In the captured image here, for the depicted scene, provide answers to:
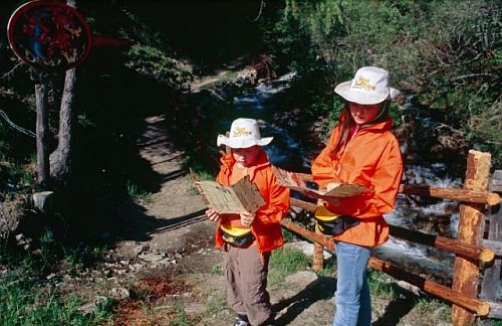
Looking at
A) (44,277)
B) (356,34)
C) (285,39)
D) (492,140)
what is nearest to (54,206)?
(44,277)

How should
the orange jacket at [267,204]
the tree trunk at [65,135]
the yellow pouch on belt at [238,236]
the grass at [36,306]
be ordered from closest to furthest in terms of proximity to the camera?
the orange jacket at [267,204] < the yellow pouch on belt at [238,236] < the grass at [36,306] < the tree trunk at [65,135]

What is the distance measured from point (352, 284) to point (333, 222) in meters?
0.39

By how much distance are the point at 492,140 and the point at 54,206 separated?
821 cm

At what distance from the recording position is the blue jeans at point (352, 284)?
2787mm

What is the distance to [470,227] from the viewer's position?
3730 mm

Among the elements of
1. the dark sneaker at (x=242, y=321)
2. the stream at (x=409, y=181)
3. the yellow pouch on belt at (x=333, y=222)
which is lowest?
the stream at (x=409, y=181)

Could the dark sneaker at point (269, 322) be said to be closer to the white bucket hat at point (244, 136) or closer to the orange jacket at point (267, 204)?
the orange jacket at point (267, 204)

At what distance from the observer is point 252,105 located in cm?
1502

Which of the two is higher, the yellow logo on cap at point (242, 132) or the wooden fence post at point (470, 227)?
the yellow logo on cap at point (242, 132)

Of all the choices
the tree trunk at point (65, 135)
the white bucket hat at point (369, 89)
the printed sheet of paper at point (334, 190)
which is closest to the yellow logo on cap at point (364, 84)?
the white bucket hat at point (369, 89)

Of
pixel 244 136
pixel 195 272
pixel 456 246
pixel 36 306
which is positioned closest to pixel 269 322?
pixel 244 136

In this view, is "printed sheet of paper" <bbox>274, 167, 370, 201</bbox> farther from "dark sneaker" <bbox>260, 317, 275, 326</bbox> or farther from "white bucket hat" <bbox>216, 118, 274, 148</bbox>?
"dark sneaker" <bbox>260, 317, 275, 326</bbox>

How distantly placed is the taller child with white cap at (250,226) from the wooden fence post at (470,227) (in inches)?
59.9

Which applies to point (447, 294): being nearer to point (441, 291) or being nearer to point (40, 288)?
point (441, 291)
